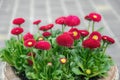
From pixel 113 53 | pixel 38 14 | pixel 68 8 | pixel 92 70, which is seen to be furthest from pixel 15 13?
pixel 92 70

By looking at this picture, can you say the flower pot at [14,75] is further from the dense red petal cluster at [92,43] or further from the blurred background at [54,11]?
the blurred background at [54,11]

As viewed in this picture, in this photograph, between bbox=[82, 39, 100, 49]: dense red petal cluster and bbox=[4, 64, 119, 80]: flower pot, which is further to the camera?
bbox=[4, 64, 119, 80]: flower pot

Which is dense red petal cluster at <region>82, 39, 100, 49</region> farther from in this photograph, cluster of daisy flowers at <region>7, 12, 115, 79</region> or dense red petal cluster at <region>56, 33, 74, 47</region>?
dense red petal cluster at <region>56, 33, 74, 47</region>

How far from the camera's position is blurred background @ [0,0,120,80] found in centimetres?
484

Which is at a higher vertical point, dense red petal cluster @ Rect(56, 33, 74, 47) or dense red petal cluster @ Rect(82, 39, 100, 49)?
dense red petal cluster @ Rect(56, 33, 74, 47)

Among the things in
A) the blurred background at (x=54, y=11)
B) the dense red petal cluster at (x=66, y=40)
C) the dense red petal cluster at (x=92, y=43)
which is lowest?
the blurred background at (x=54, y=11)

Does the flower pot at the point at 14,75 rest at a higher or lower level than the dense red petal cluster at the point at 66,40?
lower

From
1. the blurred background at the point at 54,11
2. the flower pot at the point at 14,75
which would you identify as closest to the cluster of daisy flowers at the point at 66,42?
the flower pot at the point at 14,75

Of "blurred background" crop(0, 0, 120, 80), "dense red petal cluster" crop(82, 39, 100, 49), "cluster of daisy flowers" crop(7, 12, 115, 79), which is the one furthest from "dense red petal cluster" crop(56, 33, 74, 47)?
"blurred background" crop(0, 0, 120, 80)

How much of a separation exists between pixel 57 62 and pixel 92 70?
235mm

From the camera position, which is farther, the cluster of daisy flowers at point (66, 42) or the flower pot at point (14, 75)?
the flower pot at point (14, 75)

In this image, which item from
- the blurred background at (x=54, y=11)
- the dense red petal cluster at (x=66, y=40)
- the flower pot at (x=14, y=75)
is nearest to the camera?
the dense red petal cluster at (x=66, y=40)

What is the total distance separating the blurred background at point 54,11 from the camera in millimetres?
4835

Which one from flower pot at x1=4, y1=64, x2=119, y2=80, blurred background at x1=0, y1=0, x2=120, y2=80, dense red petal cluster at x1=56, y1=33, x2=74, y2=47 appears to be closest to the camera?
dense red petal cluster at x1=56, y1=33, x2=74, y2=47
